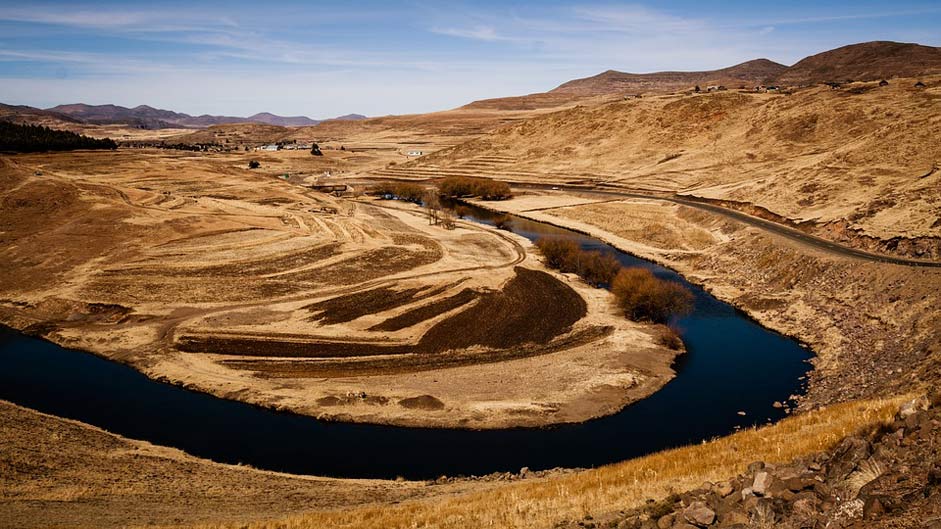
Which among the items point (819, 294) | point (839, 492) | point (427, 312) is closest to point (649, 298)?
point (819, 294)

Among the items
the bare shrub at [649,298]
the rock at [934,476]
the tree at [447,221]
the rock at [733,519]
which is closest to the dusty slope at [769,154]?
the bare shrub at [649,298]

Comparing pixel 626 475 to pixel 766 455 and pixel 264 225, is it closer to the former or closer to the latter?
pixel 766 455

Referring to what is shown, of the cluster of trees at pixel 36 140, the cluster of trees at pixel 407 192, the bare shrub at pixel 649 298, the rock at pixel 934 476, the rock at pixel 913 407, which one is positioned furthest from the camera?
the cluster of trees at pixel 36 140

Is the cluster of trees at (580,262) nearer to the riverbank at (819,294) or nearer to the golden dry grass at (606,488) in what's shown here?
the riverbank at (819,294)

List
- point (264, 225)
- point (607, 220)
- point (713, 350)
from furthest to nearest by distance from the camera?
point (607, 220) → point (264, 225) → point (713, 350)

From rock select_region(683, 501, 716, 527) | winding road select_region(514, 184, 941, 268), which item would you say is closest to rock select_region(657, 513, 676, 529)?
rock select_region(683, 501, 716, 527)

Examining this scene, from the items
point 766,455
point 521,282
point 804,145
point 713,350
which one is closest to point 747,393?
point 713,350
